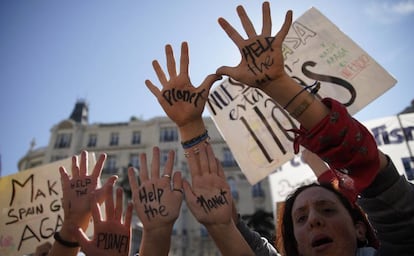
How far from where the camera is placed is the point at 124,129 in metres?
38.8

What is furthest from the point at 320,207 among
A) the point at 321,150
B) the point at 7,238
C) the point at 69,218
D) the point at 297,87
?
the point at 7,238

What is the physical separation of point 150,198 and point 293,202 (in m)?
0.95

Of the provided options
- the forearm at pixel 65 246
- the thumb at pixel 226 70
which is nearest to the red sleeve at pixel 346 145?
the thumb at pixel 226 70

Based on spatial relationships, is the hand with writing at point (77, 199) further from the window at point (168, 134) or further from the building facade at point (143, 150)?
the window at point (168, 134)

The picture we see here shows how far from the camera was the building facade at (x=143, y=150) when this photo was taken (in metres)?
33.0

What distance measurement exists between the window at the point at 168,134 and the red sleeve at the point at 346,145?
35526 mm

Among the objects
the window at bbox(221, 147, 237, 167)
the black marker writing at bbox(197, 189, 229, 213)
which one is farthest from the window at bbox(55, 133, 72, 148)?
the black marker writing at bbox(197, 189, 229, 213)

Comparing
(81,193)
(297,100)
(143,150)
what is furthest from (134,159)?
(297,100)

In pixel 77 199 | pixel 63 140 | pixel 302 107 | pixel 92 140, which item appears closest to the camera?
pixel 302 107

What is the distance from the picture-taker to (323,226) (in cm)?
176

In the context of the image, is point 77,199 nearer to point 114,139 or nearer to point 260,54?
point 260,54

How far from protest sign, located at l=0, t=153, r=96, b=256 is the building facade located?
28813mm

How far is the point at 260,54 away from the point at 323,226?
1.00m

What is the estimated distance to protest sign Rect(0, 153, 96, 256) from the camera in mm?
4086
